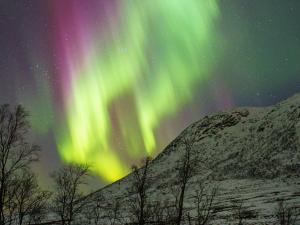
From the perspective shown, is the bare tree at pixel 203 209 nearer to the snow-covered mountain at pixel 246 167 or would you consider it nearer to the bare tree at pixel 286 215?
the snow-covered mountain at pixel 246 167

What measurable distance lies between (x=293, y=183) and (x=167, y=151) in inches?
4791

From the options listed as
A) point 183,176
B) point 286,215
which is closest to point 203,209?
point 183,176

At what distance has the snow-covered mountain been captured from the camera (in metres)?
64.6

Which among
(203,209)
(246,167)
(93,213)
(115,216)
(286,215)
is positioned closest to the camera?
(203,209)

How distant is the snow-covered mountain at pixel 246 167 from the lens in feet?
212

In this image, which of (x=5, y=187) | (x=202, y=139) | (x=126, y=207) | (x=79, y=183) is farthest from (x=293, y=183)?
(x=202, y=139)

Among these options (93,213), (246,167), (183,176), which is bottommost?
(183,176)

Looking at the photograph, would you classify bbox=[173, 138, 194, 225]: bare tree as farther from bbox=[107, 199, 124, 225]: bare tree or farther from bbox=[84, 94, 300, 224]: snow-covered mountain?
bbox=[107, 199, 124, 225]: bare tree

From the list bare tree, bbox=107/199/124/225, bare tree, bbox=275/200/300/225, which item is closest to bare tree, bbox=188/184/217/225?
bare tree, bbox=275/200/300/225

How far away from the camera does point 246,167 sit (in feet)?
380

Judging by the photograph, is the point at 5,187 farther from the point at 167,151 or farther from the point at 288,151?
the point at 167,151

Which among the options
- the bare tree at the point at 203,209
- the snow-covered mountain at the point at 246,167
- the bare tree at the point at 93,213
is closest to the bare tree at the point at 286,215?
the snow-covered mountain at the point at 246,167

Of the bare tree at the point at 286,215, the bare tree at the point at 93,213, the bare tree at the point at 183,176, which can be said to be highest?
the bare tree at the point at 93,213

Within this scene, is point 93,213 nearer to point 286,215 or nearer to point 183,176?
point 286,215
